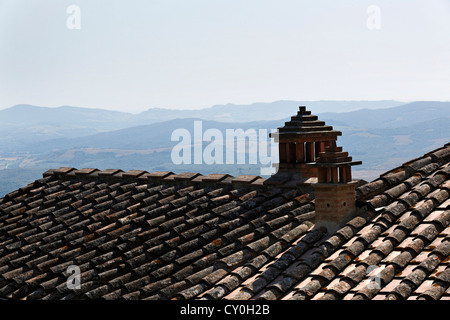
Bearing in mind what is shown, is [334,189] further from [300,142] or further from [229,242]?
[300,142]

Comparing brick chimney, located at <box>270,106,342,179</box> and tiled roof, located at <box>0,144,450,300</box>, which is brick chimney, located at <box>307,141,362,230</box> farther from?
brick chimney, located at <box>270,106,342,179</box>

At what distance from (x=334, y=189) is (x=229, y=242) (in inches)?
82.2

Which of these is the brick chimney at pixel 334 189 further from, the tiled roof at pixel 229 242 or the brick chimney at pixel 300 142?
the brick chimney at pixel 300 142

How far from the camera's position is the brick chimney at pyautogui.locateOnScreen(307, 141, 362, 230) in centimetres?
1095

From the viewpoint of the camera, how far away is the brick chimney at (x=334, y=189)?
10.9 m

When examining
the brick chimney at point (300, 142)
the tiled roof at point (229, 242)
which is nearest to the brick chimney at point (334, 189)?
the tiled roof at point (229, 242)

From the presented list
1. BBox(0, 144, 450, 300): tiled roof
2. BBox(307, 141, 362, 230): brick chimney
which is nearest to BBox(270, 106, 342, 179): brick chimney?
BBox(0, 144, 450, 300): tiled roof

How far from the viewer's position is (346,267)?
9.68 m

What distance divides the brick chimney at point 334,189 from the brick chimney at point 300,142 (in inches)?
106

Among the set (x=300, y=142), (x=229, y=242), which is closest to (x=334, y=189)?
(x=229, y=242)

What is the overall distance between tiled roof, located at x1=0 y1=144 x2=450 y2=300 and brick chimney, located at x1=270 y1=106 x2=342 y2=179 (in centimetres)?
79

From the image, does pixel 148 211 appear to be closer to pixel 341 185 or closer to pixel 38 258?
pixel 38 258

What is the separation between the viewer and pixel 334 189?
430 inches

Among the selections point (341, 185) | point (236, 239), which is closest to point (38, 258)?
point (236, 239)
